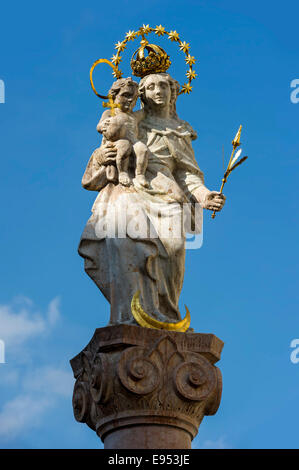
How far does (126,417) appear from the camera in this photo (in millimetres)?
12672

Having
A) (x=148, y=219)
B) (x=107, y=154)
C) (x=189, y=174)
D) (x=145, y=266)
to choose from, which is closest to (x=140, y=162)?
(x=107, y=154)

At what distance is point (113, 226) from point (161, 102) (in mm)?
2565

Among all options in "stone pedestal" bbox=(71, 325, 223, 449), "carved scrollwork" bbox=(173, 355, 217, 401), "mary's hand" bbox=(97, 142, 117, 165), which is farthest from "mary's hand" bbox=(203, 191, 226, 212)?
"carved scrollwork" bbox=(173, 355, 217, 401)

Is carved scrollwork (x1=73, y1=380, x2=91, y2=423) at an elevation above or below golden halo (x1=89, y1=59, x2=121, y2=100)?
below

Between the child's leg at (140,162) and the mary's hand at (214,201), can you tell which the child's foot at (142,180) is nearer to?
the child's leg at (140,162)

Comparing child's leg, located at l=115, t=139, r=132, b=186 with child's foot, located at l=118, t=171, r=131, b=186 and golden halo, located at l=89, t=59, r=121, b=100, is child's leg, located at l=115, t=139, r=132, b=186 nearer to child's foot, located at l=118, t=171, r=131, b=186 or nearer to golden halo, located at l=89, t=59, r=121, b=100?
child's foot, located at l=118, t=171, r=131, b=186

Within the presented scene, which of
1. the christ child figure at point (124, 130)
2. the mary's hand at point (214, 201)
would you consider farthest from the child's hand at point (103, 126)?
the mary's hand at point (214, 201)

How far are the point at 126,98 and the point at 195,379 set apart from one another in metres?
4.76

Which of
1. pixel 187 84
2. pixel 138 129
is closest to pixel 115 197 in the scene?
pixel 138 129

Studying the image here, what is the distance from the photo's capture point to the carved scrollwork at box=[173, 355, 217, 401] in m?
12.7

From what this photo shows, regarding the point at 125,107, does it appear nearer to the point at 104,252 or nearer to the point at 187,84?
the point at 187,84

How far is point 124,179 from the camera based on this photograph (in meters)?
14.5

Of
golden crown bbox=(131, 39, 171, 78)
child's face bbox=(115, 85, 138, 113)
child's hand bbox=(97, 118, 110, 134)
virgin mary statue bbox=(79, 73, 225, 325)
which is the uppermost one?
golden crown bbox=(131, 39, 171, 78)

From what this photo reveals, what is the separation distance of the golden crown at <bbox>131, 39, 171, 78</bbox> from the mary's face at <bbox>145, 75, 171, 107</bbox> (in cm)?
29
